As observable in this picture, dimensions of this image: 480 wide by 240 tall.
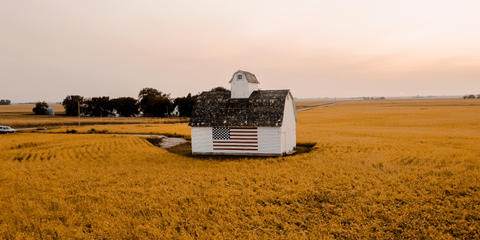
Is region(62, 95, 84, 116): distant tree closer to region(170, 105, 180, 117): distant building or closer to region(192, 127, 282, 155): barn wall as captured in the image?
Answer: region(170, 105, 180, 117): distant building

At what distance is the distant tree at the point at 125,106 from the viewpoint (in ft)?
387

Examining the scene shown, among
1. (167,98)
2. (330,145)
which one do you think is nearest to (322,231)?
(330,145)

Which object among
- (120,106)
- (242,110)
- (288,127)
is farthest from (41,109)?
(288,127)

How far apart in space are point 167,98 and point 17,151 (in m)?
82.1

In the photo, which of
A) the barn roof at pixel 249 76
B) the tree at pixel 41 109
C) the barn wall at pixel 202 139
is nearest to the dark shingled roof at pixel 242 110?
the barn wall at pixel 202 139

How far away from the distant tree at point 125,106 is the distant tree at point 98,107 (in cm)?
214

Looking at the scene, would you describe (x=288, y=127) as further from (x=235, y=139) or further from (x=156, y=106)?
(x=156, y=106)

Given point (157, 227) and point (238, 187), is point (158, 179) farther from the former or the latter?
point (157, 227)

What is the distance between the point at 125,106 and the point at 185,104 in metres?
27.4

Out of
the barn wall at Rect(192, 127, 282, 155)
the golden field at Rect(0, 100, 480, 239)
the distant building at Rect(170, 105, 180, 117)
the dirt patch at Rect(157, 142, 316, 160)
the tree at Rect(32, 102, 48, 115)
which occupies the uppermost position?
the tree at Rect(32, 102, 48, 115)

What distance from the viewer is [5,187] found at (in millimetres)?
18516

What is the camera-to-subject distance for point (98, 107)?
120 m

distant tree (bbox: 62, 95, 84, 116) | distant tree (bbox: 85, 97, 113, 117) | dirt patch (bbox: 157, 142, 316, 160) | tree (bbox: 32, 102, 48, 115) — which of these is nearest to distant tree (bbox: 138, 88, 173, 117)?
distant tree (bbox: 85, 97, 113, 117)

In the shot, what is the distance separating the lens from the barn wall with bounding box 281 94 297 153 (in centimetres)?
2858
